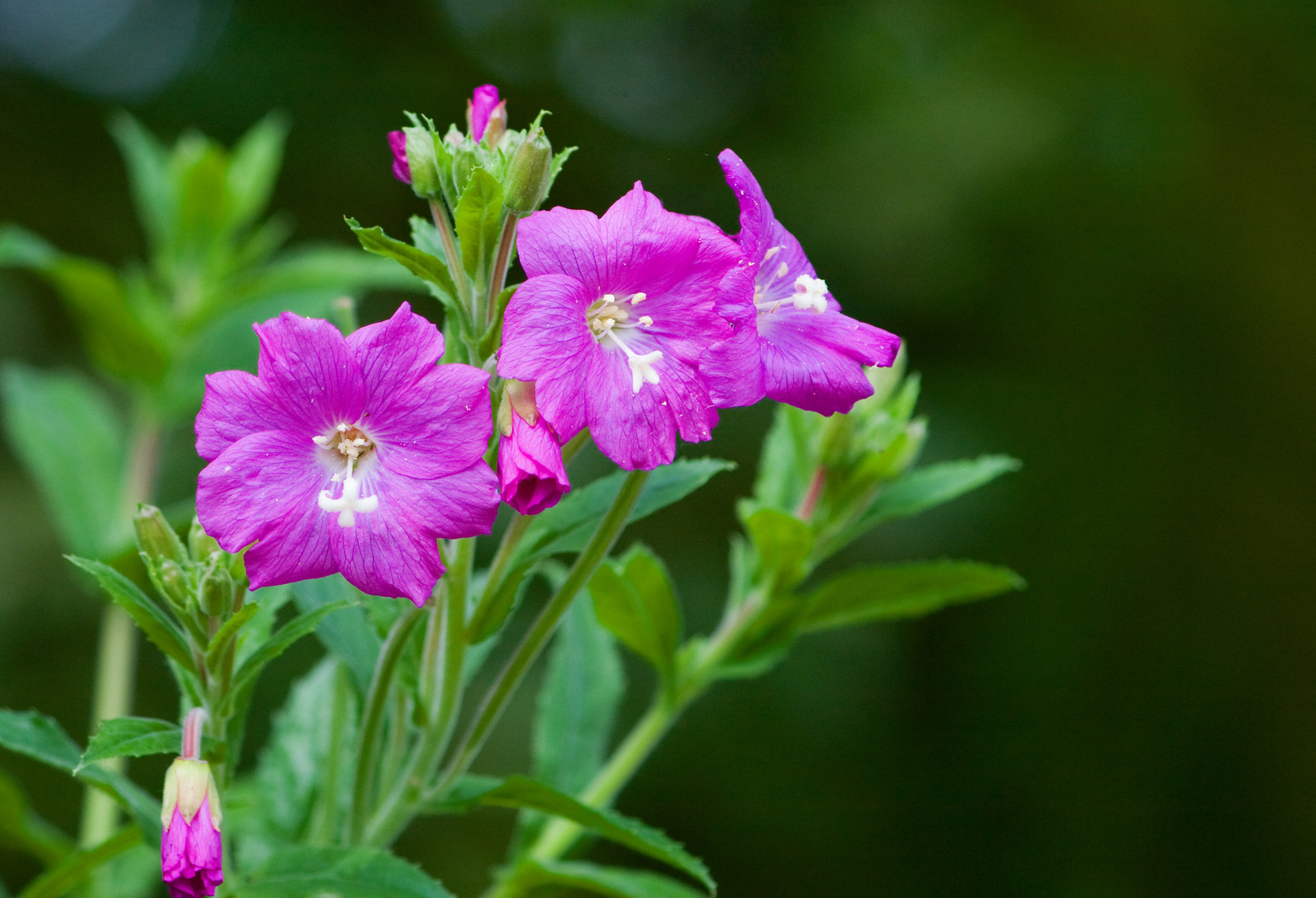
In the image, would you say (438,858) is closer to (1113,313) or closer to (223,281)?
(223,281)

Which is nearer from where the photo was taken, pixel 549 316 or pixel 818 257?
pixel 549 316

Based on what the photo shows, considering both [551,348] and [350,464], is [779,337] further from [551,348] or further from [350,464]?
[350,464]

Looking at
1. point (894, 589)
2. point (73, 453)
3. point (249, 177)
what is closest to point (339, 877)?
point (894, 589)

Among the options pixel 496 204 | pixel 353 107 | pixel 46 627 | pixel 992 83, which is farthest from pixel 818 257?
pixel 496 204

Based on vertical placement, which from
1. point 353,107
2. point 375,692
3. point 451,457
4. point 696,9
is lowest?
point 375,692

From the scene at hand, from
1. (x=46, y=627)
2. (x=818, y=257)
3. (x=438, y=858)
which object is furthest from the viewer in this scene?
(x=818, y=257)

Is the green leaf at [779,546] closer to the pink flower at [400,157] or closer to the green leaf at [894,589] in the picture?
the green leaf at [894,589]

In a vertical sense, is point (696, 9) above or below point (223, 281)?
above

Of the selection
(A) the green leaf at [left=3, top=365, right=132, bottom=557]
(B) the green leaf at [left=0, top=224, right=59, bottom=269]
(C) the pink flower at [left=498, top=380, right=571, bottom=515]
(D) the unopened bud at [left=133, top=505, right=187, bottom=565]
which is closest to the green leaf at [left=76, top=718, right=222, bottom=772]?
(D) the unopened bud at [left=133, top=505, right=187, bottom=565]
